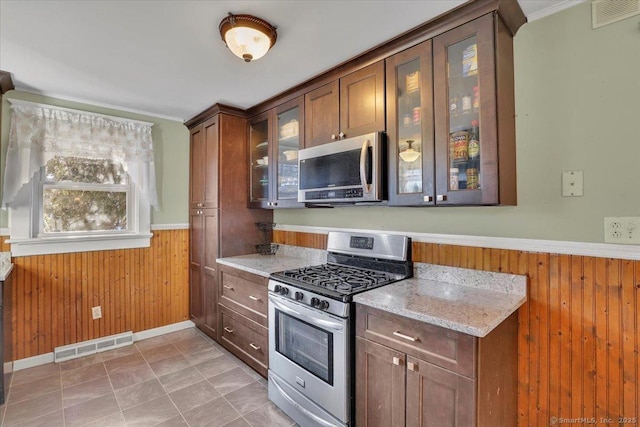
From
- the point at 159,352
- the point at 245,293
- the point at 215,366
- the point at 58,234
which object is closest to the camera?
the point at 245,293

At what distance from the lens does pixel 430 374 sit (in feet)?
4.57

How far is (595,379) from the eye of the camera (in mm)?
1473

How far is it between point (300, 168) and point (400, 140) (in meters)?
0.87

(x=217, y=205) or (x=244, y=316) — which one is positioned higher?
(x=217, y=205)

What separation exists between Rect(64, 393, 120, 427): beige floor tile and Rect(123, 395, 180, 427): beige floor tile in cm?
13

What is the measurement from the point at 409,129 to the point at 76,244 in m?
3.12

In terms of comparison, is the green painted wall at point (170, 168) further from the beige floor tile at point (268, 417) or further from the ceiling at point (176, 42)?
the beige floor tile at point (268, 417)

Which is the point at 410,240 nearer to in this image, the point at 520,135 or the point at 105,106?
the point at 520,135

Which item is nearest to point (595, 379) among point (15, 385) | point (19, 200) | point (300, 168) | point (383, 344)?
point (383, 344)

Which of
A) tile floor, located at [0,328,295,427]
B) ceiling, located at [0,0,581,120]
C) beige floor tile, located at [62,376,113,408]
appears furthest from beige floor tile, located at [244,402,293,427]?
ceiling, located at [0,0,581,120]

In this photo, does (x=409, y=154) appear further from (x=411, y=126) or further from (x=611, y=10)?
(x=611, y=10)

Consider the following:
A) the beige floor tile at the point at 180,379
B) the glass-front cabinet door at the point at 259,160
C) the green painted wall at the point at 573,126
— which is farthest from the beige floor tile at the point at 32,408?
the green painted wall at the point at 573,126

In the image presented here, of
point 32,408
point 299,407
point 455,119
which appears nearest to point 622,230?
point 455,119

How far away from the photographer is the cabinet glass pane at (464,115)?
160 centimetres
